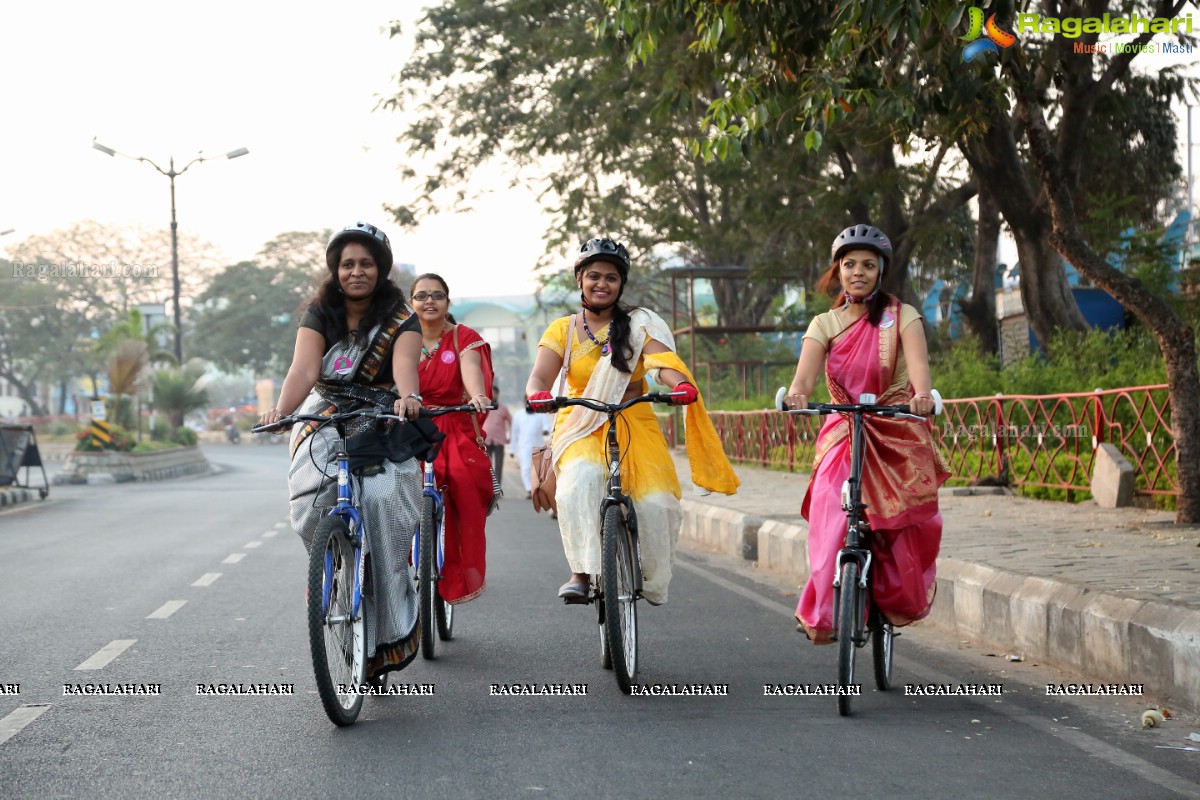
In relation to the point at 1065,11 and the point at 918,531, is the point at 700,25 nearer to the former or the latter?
the point at 918,531

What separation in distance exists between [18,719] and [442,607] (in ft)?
7.46

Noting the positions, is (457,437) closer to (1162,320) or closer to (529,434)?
(1162,320)

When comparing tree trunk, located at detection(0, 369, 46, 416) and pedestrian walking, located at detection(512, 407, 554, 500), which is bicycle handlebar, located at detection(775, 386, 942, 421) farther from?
tree trunk, located at detection(0, 369, 46, 416)

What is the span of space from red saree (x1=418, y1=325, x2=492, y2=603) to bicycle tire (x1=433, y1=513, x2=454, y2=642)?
43 mm

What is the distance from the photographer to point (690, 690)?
583 cm

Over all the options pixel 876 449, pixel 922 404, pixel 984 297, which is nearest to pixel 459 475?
pixel 876 449

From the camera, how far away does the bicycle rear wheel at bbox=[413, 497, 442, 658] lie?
6605mm

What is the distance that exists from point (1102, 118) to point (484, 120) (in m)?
11.8

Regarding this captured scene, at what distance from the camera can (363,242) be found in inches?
217

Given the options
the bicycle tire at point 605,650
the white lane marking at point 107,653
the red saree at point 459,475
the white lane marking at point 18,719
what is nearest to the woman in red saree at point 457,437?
the red saree at point 459,475

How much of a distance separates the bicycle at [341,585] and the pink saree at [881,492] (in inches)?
70.7

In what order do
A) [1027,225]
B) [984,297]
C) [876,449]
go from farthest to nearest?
[984,297] < [1027,225] < [876,449]

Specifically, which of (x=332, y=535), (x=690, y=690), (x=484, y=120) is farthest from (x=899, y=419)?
(x=484, y=120)

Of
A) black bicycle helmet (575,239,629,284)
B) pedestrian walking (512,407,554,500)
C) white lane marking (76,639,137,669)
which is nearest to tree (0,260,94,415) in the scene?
pedestrian walking (512,407,554,500)
